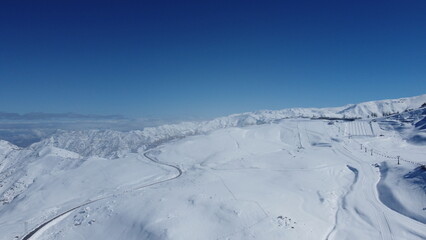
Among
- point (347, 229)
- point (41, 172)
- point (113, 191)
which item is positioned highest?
point (347, 229)

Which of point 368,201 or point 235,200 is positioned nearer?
point 235,200

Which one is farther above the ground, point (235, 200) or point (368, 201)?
point (235, 200)

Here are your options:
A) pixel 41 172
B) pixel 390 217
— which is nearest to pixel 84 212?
pixel 390 217

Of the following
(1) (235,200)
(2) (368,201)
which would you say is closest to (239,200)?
(1) (235,200)

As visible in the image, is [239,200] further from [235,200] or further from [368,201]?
[368,201]

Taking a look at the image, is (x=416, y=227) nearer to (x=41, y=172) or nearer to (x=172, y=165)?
(x=172, y=165)

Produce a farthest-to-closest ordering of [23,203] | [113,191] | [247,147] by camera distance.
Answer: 1. [247,147]
2. [23,203]
3. [113,191]

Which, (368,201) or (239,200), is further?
(368,201)

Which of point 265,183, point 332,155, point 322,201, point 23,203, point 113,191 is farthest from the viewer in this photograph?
point 332,155
